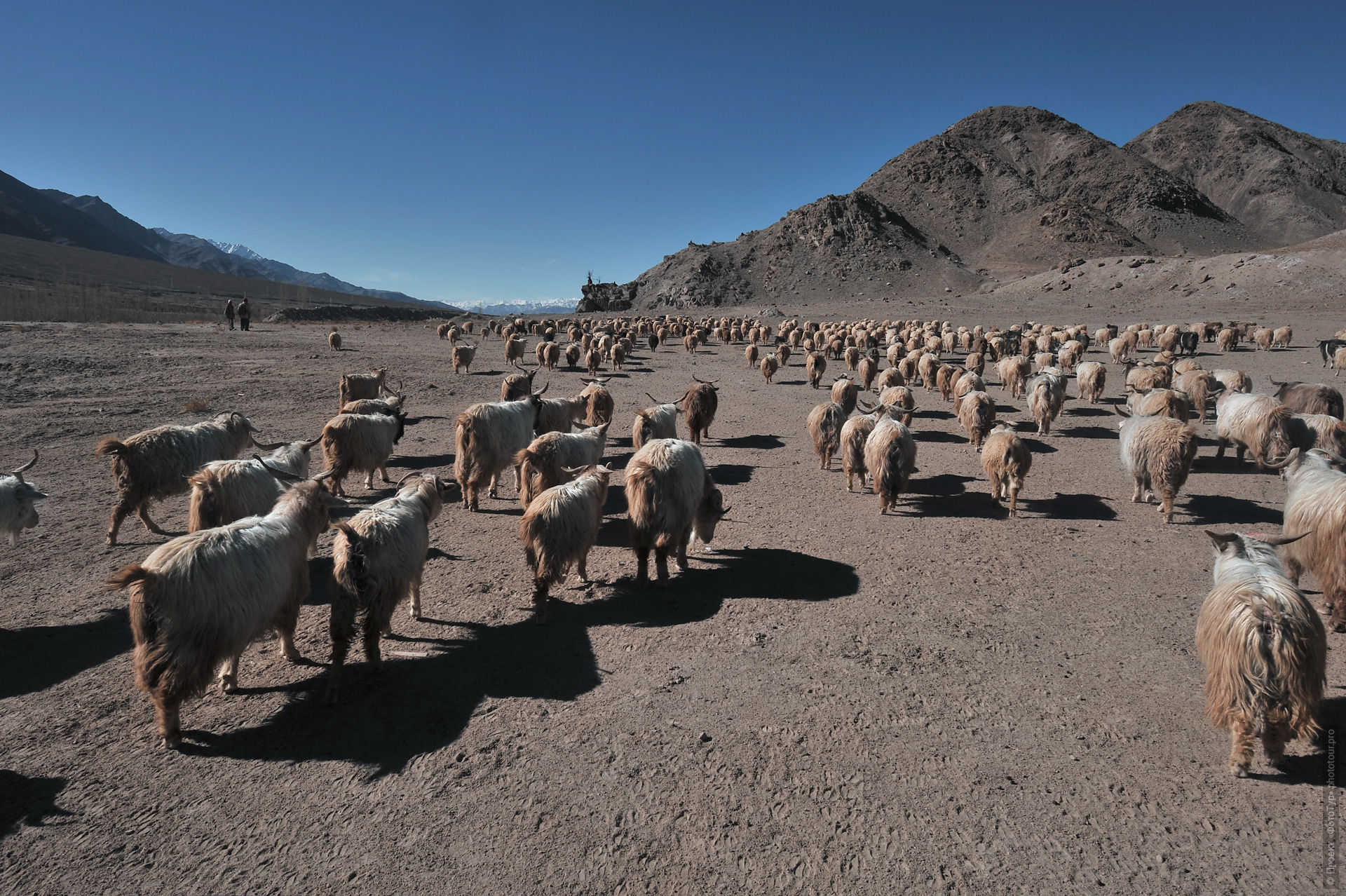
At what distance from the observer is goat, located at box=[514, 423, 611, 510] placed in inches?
330

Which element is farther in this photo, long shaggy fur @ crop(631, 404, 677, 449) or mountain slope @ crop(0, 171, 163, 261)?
mountain slope @ crop(0, 171, 163, 261)

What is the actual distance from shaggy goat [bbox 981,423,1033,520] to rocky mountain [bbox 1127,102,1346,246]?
492 ft

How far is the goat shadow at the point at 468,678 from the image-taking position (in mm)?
4375

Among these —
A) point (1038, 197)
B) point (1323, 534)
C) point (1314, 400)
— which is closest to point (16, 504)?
point (1323, 534)

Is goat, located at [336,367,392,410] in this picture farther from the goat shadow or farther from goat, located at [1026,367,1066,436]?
goat, located at [1026,367,1066,436]

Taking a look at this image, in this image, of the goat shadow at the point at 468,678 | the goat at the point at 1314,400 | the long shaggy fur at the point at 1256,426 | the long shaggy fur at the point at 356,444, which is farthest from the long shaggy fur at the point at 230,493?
the goat at the point at 1314,400

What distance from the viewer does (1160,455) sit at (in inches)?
352

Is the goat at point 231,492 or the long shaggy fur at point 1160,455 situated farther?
the long shaggy fur at point 1160,455

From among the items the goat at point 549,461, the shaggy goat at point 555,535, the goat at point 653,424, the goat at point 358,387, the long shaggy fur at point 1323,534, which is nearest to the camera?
the long shaggy fur at point 1323,534

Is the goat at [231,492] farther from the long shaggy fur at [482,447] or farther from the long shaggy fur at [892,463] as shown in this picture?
the long shaggy fur at [892,463]

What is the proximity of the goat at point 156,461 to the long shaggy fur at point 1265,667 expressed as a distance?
10.0m

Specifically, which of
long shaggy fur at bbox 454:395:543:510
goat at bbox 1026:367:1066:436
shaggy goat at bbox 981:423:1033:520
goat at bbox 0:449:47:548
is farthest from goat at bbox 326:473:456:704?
goat at bbox 1026:367:1066:436

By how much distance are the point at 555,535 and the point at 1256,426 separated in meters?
12.4

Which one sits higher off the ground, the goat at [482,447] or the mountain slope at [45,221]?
the mountain slope at [45,221]
